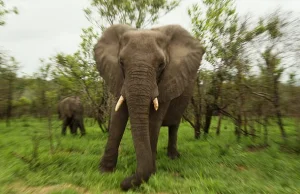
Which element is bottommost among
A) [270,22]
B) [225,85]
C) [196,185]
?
[196,185]

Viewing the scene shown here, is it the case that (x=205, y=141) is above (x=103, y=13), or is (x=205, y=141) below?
below

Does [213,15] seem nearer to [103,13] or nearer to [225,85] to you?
[225,85]

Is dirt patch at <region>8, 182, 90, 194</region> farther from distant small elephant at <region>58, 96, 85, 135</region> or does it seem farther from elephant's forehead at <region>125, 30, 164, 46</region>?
distant small elephant at <region>58, 96, 85, 135</region>

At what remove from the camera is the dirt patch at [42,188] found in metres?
4.57

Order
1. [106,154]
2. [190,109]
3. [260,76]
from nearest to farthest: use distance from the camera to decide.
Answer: [106,154] → [260,76] → [190,109]

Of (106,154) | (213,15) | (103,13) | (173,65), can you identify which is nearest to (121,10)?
(103,13)

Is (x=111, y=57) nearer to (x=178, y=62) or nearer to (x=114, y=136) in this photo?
(x=178, y=62)

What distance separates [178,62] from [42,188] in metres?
3.39

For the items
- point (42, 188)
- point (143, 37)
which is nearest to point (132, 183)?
point (42, 188)

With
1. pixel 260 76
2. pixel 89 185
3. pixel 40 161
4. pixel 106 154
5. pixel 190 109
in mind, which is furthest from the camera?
pixel 190 109

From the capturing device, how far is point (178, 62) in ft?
19.4

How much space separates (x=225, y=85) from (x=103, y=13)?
5.98m

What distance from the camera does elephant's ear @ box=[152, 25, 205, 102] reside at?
5664 millimetres

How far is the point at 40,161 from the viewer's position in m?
6.24
